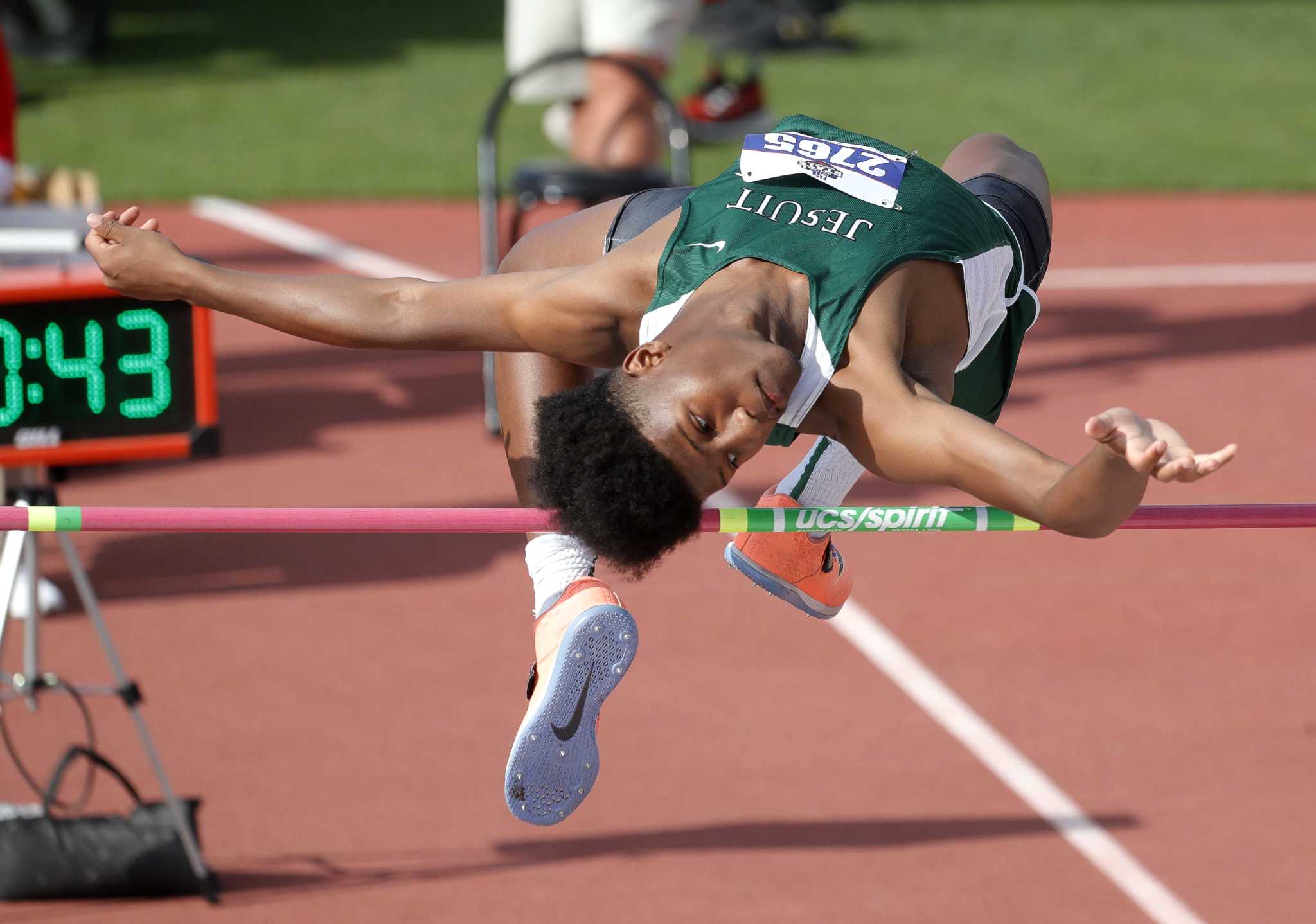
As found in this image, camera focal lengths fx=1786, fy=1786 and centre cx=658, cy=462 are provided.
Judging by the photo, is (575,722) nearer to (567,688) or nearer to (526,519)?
(567,688)

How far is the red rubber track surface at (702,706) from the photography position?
4789mm

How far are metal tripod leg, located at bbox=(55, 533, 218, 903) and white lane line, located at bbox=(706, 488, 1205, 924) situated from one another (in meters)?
1.77

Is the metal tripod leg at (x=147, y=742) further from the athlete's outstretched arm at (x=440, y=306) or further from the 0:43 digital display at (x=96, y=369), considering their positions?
the athlete's outstretched arm at (x=440, y=306)

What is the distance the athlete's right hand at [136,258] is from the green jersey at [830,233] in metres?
0.90

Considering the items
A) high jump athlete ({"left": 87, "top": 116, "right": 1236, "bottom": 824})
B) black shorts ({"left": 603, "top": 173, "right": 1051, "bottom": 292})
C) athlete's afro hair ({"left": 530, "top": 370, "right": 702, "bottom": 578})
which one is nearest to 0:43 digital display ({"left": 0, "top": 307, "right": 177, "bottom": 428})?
high jump athlete ({"left": 87, "top": 116, "right": 1236, "bottom": 824})

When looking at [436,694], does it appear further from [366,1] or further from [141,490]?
[366,1]

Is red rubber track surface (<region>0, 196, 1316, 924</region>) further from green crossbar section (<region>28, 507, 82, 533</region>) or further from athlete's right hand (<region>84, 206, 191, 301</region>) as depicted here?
athlete's right hand (<region>84, 206, 191, 301</region>)

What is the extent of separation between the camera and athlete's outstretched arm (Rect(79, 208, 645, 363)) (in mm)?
3141

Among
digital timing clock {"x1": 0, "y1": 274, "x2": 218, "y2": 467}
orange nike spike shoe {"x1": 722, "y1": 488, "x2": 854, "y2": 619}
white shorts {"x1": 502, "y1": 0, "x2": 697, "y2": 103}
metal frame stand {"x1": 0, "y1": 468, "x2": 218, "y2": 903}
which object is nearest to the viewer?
orange nike spike shoe {"x1": 722, "y1": 488, "x2": 854, "y2": 619}

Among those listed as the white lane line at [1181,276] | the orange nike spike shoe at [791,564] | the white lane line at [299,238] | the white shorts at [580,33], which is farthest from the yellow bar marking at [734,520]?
the white lane line at [1181,276]

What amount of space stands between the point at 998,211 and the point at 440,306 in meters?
1.15

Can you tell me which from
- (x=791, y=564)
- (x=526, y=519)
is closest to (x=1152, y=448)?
(x=526, y=519)

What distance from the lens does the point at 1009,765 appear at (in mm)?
5293

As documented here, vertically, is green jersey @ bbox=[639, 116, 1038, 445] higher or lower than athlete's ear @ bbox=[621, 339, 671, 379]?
higher
